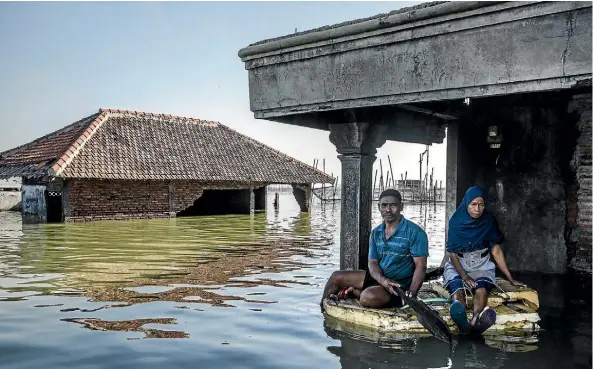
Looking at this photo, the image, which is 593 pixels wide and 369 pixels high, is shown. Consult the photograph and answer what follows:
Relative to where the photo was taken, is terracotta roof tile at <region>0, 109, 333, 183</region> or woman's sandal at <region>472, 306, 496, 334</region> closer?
woman's sandal at <region>472, 306, 496, 334</region>

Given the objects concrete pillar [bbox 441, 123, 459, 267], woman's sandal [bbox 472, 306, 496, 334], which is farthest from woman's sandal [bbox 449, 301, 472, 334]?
concrete pillar [bbox 441, 123, 459, 267]

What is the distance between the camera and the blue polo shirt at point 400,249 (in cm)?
572

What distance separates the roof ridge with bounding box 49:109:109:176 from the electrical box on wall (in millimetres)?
15481

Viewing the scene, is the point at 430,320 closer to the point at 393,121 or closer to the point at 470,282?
the point at 470,282

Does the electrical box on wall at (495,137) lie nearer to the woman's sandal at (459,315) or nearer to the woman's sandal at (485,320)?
the woman's sandal at (485,320)

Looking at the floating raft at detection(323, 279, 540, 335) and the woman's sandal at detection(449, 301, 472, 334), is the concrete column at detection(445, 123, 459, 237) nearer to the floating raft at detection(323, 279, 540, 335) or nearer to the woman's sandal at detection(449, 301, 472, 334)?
the floating raft at detection(323, 279, 540, 335)

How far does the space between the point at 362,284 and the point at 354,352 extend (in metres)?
1.20

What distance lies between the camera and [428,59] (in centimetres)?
551

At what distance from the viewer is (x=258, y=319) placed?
20.7ft

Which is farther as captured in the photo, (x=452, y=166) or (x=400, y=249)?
(x=452, y=166)

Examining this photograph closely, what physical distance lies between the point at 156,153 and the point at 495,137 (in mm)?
17404

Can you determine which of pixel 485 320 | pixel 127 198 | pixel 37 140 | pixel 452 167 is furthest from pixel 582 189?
pixel 37 140

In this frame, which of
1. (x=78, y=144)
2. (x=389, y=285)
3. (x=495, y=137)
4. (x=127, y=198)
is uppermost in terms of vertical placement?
(x=78, y=144)

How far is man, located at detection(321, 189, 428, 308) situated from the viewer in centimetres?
570
